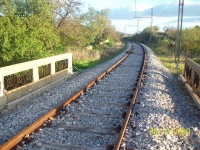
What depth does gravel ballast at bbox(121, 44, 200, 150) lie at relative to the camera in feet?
16.1

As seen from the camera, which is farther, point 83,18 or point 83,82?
point 83,18

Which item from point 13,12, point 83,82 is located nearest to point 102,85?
point 83,82

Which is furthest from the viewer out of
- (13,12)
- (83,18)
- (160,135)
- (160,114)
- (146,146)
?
(83,18)

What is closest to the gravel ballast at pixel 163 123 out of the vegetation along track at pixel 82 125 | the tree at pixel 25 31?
the vegetation along track at pixel 82 125

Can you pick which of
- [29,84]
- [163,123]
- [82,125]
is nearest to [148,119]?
[163,123]

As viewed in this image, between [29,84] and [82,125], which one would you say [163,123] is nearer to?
[82,125]

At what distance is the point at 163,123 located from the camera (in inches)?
232

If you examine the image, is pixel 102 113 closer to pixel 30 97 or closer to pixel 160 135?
pixel 160 135

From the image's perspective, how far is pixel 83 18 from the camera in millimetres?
22938

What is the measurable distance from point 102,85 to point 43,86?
243 cm
